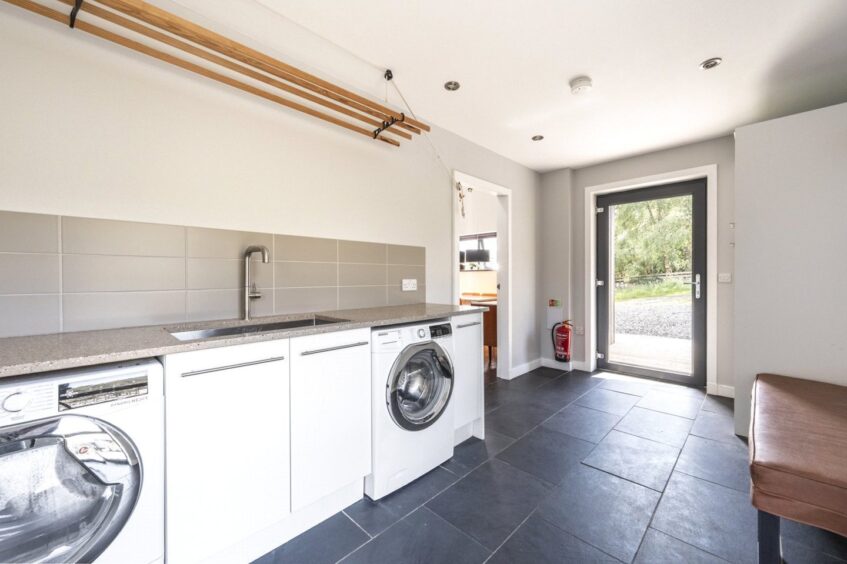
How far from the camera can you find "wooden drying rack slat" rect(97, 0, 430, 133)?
126 centimetres

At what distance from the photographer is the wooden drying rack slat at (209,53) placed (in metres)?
1.26

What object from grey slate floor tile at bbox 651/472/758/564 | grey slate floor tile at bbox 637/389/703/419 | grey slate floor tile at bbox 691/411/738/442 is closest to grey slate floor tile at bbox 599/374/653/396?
grey slate floor tile at bbox 637/389/703/419

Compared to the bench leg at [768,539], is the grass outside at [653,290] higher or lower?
higher

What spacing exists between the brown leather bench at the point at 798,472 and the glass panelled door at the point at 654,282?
2.30m

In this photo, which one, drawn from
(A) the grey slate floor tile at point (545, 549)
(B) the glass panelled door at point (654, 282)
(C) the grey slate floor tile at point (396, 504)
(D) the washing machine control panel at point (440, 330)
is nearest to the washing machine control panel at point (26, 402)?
(C) the grey slate floor tile at point (396, 504)

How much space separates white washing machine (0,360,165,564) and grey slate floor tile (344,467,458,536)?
82 centimetres

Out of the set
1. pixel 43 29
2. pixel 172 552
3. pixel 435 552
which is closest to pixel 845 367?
pixel 435 552

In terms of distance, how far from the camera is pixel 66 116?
55.6 inches

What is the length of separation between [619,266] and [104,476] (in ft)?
15.2

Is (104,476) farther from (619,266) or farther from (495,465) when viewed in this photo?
(619,266)

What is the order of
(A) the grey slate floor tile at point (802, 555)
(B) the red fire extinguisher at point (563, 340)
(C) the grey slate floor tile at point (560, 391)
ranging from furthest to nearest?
1. (B) the red fire extinguisher at point (563, 340)
2. (C) the grey slate floor tile at point (560, 391)
3. (A) the grey slate floor tile at point (802, 555)

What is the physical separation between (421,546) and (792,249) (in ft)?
9.58

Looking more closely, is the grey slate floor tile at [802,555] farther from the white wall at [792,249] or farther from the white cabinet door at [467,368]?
the white cabinet door at [467,368]

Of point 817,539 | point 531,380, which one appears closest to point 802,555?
point 817,539
